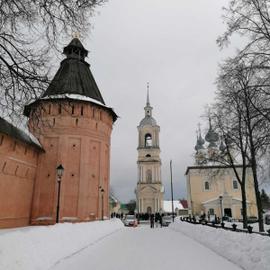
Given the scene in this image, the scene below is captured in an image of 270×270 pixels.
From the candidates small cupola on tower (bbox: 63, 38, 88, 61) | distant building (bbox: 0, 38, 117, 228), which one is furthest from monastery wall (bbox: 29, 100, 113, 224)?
small cupola on tower (bbox: 63, 38, 88, 61)

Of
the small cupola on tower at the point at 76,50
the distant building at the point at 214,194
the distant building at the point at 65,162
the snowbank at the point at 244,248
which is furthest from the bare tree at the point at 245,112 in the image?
the distant building at the point at 214,194

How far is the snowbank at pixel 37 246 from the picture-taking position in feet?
21.9

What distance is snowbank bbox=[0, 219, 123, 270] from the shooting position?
668 centimetres

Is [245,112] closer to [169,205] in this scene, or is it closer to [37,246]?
[37,246]

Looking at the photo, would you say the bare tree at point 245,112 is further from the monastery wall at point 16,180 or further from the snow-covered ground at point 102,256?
the monastery wall at point 16,180

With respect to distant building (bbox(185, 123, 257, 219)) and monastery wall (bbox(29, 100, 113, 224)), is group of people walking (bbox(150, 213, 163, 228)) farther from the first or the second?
distant building (bbox(185, 123, 257, 219))

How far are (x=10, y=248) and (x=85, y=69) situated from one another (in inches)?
1249

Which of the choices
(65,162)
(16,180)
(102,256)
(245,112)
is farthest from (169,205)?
(102,256)

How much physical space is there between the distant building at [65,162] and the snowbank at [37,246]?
1176 centimetres

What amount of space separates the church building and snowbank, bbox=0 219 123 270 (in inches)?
2307

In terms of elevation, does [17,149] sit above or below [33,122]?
above

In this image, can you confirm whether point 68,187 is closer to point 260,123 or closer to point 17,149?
point 17,149

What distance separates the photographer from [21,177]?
24547 mm

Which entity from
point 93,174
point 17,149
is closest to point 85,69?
point 93,174
